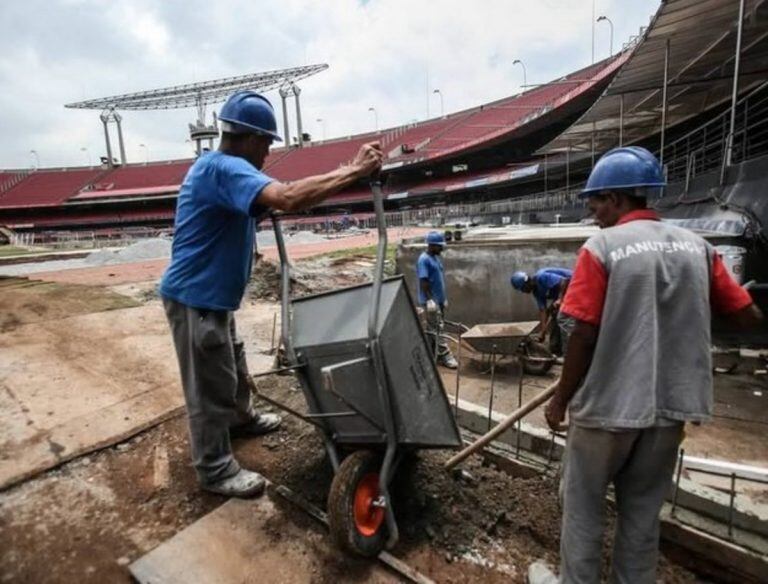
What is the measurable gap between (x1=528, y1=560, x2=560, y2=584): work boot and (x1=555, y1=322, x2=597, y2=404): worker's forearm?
0.82 m

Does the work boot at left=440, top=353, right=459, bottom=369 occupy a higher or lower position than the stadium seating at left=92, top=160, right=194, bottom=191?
lower

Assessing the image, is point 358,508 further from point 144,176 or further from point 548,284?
point 144,176

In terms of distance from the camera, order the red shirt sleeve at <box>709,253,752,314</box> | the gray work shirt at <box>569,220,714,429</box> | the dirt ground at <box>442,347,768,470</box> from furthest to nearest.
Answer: the dirt ground at <box>442,347,768,470</box>, the red shirt sleeve at <box>709,253,752,314</box>, the gray work shirt at <box>569,220,714,429</box>

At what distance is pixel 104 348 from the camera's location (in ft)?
14.4

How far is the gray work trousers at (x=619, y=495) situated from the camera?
1.50m

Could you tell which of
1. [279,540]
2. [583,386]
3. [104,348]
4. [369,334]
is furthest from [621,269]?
[104,348]

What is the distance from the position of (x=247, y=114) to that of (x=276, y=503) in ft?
6.32

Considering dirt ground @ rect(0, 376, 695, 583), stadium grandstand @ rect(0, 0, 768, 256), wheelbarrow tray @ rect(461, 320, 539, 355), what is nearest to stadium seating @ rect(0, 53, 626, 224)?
stadium grandstand @ rect(0, 0, 768, 256)

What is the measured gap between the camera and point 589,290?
1.45m

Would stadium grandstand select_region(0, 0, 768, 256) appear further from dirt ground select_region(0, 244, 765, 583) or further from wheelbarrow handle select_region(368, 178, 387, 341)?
dirt ground select_region(0, 244, 765, 583)

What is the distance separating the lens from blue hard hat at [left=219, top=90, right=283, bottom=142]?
198 cm

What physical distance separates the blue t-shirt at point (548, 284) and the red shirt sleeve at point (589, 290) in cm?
394

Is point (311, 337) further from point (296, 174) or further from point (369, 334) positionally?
point (296, 174)

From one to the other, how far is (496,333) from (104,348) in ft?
14.6
